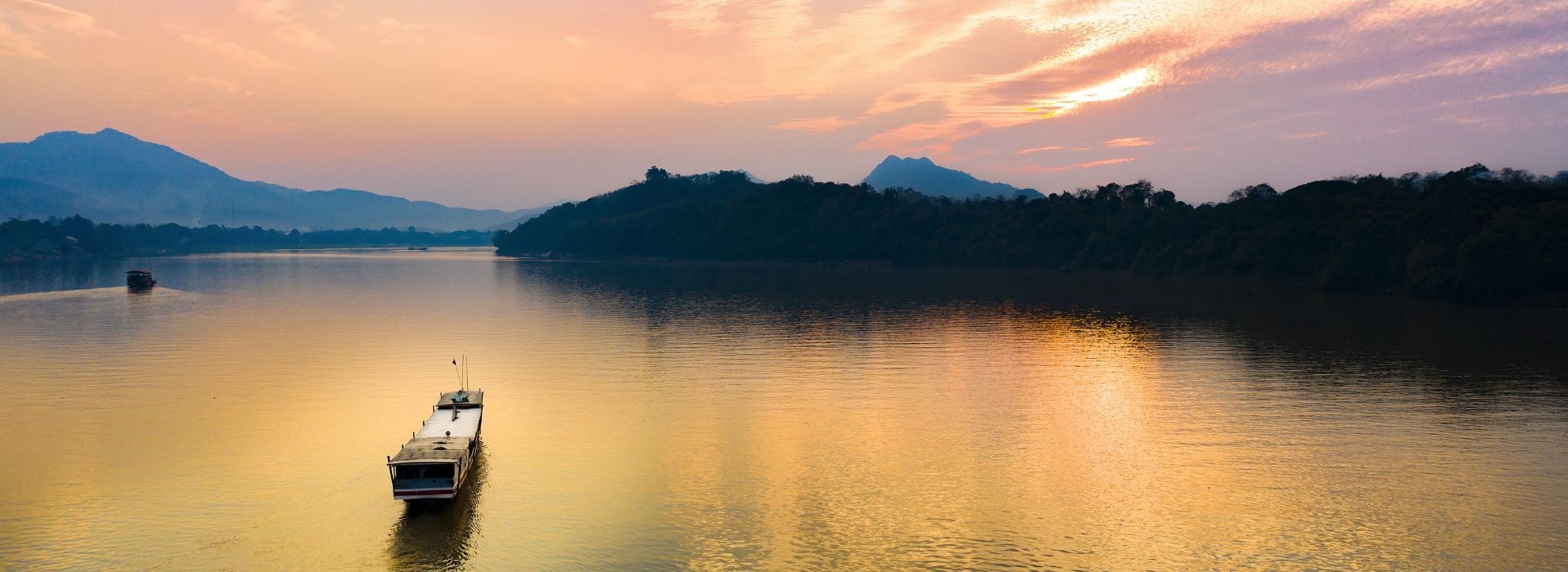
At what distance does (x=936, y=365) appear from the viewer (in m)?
66.0

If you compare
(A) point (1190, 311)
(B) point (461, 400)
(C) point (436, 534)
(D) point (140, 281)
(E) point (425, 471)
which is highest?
(D) point (140, 281)

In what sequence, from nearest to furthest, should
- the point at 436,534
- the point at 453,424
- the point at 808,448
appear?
the point at 436,534
the point at 453,424
the point at 808,448

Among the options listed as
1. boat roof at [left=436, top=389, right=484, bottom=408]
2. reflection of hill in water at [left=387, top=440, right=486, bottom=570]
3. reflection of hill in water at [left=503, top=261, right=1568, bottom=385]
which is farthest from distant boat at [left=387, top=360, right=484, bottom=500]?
reflection of hill in water at [left=503, top=261, right=1568, bottom=385]

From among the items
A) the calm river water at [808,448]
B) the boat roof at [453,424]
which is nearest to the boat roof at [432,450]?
the boat roof at [453,424]

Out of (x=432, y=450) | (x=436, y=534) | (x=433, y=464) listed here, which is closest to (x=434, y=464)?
(x=433, y=464)

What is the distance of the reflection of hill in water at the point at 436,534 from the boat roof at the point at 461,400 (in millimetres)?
8910

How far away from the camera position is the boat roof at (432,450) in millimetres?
32469

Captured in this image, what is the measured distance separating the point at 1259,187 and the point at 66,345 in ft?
569

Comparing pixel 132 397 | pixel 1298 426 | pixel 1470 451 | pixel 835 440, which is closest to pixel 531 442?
pixel 835 440

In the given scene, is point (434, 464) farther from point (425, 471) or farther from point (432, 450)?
point (432, 450)

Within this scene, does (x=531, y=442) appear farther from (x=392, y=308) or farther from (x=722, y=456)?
(x=392, y=308)

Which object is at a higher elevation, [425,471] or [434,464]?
[434,464]

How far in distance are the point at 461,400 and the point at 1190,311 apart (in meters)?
88.5

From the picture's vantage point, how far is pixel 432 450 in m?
33.8
